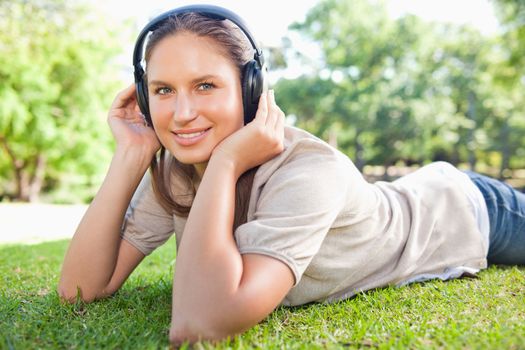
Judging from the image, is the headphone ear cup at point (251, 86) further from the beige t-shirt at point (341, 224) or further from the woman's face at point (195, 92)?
the beige t-shirt at point (341, 224)

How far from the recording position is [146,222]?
260cm

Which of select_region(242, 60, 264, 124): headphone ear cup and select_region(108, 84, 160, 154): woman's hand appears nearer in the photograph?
select_region(242, 60, 264, 124): headphone ear cup

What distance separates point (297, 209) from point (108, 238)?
41.6 inches

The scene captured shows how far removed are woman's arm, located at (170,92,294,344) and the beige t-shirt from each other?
76mm

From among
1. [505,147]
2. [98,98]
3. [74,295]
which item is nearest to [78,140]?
[98,98]

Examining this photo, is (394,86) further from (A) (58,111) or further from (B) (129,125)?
(B) (129,125)

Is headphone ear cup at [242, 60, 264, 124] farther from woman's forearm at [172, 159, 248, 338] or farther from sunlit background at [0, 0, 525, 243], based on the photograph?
sunlit background at [0, 0, 525, 243]

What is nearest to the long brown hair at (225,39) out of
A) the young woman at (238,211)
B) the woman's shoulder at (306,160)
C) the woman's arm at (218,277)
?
the young woman at (238,211)

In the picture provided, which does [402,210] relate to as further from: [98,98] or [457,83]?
[457,83]

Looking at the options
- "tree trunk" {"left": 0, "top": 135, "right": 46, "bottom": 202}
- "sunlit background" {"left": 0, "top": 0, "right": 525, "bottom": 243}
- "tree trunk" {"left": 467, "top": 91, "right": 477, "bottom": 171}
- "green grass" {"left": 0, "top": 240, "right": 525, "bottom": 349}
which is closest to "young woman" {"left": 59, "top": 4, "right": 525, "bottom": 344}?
"green grass" {"left": 0, "top": 240, "right": 525, "bottom": 349}

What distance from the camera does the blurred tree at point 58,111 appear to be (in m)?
20.6

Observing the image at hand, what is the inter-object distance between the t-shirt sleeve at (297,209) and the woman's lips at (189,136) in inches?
13.9

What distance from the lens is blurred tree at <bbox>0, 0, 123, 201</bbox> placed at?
20609 mm

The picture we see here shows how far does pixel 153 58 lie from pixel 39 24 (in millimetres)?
13324
